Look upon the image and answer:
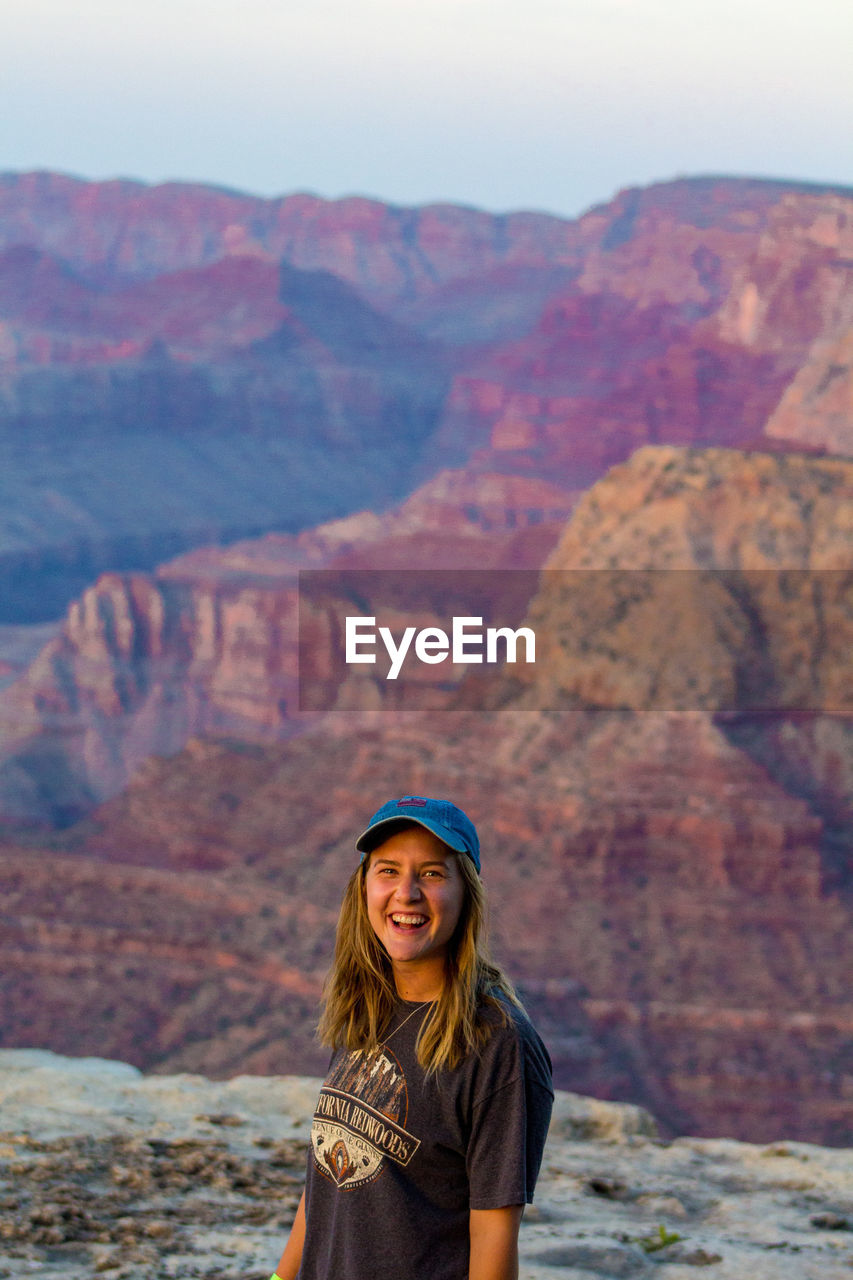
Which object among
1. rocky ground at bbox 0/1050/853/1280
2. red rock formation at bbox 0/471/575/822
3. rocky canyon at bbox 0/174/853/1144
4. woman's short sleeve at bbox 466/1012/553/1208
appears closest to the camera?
woman's short sleeve at bbox 466/1012/553/1208

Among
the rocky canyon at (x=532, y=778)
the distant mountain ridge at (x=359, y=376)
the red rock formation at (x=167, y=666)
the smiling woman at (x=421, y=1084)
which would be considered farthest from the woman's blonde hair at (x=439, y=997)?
the distant mountain ridge at (x=359, y=376)

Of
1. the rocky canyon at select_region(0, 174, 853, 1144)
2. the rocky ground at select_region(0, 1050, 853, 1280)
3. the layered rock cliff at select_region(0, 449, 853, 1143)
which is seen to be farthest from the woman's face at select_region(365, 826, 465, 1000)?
the layered rock cliff at select_region(0, 449, 853, 1143)

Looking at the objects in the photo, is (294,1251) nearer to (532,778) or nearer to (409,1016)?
(409,1016)

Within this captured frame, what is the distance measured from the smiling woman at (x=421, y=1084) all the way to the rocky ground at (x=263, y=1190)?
1756 millimetres

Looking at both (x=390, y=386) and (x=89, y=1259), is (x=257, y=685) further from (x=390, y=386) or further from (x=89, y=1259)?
(x=89, y=1259)

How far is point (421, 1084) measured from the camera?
4.38m

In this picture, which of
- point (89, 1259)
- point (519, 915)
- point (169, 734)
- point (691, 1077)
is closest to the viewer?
point (89, 1259)

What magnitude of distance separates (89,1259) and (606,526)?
43272mm

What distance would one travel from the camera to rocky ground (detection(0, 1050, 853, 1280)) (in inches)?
247

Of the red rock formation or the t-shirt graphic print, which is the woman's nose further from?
the red rock formation

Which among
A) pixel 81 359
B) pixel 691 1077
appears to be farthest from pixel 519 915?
pixel 81 359

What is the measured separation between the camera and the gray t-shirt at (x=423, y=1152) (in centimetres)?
429

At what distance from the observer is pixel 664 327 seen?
478ft

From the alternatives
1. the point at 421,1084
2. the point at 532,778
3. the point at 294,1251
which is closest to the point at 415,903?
the point at 421,1084
